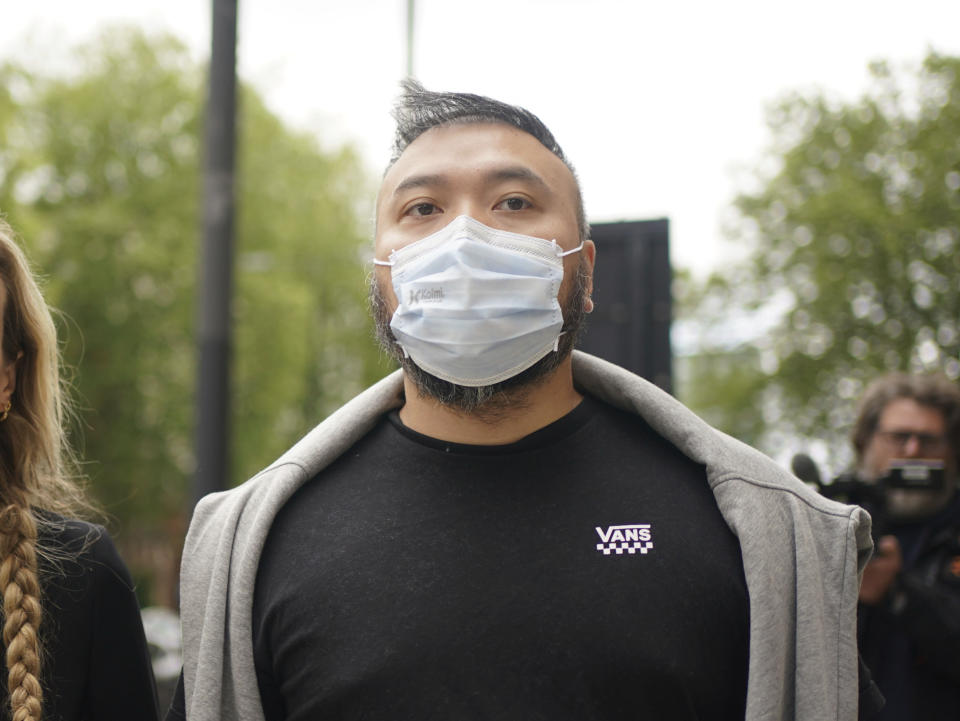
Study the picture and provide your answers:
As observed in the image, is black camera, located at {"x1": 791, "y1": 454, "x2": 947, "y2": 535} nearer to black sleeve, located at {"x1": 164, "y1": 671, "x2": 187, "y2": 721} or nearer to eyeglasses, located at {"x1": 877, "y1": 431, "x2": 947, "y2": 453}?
eyeglasses, located at {"x1": 877, "y1": 431, "x2": 947, "y2": 453}

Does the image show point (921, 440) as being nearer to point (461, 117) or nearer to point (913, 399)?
point (913, 399)

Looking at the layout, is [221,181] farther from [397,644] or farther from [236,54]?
[397,644]

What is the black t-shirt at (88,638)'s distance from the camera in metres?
2.34

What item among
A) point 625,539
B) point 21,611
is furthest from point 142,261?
point 625,539

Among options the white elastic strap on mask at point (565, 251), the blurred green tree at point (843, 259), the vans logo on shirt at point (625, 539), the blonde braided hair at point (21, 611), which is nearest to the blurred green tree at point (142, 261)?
the blurred green tree at point (843, 259)

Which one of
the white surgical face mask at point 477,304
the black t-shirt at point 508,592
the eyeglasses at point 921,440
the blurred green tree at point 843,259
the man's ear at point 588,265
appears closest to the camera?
the black t-shirt at point 508,592

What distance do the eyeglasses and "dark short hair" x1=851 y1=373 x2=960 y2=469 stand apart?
0.20 ft

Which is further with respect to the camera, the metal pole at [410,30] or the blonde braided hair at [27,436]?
the metal pole at [410,30]

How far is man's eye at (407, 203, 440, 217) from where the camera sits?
238 centimetres

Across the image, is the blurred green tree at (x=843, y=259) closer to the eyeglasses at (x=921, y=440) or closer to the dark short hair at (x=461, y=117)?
the eyeglasses at (x=921, y=440)

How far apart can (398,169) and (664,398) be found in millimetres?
808

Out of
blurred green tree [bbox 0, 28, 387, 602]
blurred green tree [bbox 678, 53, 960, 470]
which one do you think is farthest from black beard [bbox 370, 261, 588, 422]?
blurred green tree [bbox 0, 28, 387, 602]

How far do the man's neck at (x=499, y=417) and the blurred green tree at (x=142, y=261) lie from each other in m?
16.8

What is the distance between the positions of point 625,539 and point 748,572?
0.82 feet
